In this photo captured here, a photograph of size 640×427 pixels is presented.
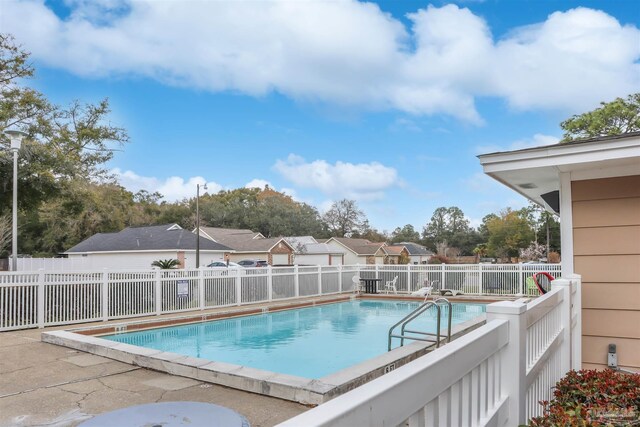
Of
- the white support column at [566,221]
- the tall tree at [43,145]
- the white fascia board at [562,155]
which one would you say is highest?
the tall tree at [43,145]

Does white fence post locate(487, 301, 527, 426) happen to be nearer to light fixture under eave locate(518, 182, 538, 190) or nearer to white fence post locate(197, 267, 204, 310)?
light fixture under eave locate(518, 182, 538, 190)

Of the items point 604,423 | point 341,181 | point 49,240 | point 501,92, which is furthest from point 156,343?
point 341,181

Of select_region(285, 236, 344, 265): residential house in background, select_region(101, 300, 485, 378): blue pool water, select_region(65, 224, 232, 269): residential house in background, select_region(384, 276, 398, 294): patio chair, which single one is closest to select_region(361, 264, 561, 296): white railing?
select_region(384, 276, 398, 294): patio chair

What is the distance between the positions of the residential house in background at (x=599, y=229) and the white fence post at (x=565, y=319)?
0.58m

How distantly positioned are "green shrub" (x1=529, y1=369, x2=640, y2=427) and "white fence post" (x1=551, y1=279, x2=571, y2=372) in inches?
13.5

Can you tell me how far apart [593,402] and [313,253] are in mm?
39773

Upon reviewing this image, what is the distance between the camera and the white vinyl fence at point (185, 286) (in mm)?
8953

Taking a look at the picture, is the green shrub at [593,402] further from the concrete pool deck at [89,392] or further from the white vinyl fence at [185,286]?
the white vinyl fence at [185,286]

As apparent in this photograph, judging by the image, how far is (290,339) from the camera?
10.2 meters

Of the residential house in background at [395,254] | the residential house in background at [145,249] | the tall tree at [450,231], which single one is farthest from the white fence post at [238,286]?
the tall tree at [450,231]

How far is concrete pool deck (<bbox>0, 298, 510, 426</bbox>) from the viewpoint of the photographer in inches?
162

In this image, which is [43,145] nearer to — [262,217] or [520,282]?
[520,282]

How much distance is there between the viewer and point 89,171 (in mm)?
29484

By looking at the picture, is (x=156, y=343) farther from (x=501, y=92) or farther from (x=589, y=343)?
(x=501, y=92)
